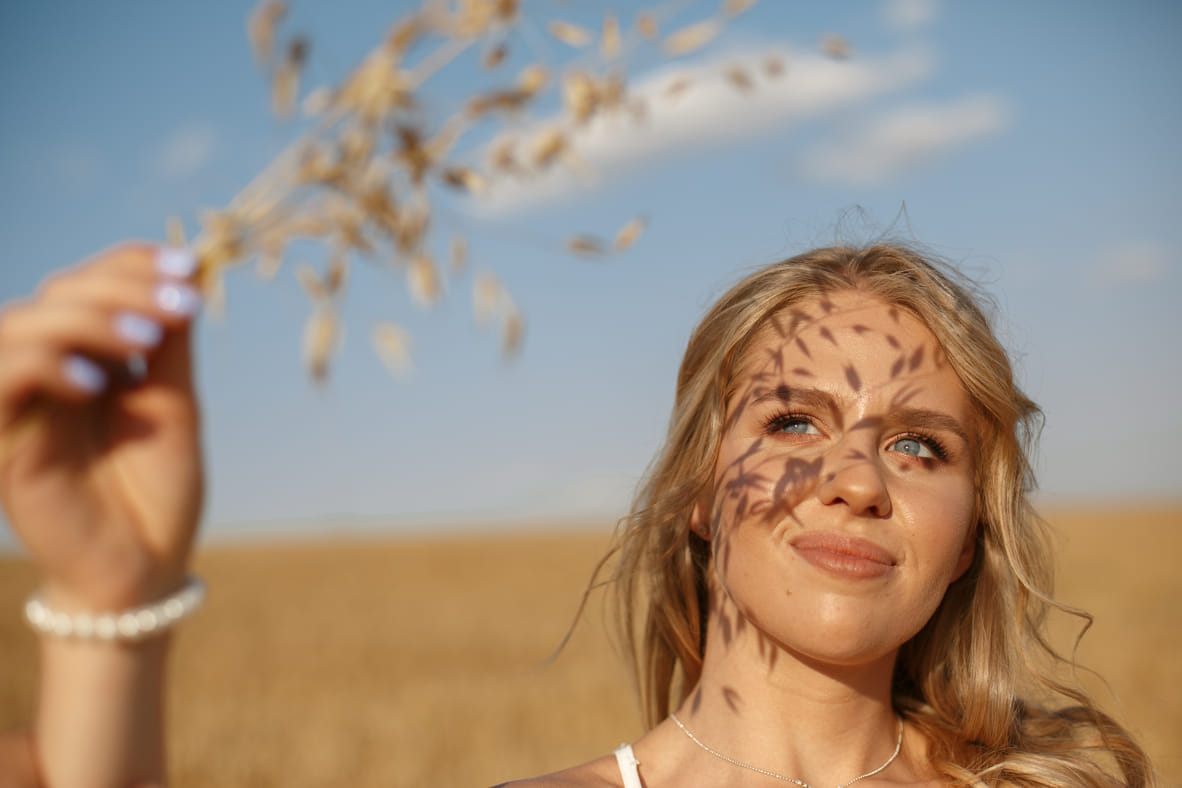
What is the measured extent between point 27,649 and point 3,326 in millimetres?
20926

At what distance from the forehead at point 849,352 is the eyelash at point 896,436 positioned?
0.10 m

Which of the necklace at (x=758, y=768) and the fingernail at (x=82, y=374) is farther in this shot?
the necklace at (x=758, y=768)

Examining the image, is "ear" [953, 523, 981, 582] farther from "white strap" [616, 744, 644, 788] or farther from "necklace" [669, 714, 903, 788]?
"white strap" [616, 744, 644, 788]

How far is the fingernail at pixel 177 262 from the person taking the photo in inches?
40.1

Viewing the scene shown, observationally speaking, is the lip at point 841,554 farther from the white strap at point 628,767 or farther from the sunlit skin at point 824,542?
the white strap at point 628,767

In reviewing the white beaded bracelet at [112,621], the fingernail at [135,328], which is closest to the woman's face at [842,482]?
the white beaded bracelet at [112,621]

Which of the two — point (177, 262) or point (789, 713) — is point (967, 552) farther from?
point (177, 262)

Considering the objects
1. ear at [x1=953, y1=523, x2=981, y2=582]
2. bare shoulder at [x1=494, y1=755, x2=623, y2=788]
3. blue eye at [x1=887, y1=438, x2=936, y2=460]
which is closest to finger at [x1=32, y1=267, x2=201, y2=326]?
bare shoulder at [x1=494, y1=755, x2=623, y2=788]

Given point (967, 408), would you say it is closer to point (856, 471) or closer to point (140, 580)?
point (856, 471)

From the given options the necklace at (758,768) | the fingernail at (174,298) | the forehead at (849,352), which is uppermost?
the fingernail at (174,298)

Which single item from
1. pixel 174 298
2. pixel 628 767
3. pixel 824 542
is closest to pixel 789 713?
pixel 628 767

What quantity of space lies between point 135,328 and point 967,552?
2714 mm

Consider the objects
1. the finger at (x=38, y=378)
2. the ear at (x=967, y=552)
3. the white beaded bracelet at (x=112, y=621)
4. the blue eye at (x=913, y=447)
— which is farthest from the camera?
the ear at (x=967, y=552)

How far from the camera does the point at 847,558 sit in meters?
2.40
